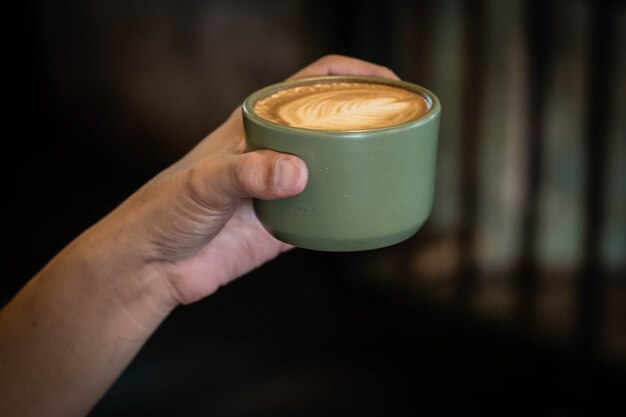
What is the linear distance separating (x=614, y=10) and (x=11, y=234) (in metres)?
1.54

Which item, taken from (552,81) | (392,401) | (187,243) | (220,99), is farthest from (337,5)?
(187,243)

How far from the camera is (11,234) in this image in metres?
2.48

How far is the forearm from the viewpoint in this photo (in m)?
1.07

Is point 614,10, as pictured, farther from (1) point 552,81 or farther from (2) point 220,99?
(2) point 220,99

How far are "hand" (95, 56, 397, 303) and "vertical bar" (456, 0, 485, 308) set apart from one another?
1.00 m

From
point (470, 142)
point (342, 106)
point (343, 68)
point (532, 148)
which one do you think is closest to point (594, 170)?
point (532, 148)

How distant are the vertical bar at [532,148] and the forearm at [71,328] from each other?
1.11 m

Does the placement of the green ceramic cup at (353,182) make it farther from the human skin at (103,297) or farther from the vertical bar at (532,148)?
the vertical bar at (532,148)

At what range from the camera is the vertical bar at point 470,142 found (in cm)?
204

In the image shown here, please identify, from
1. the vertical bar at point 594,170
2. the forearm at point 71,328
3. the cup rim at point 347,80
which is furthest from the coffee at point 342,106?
the vertical bar at point 594,170

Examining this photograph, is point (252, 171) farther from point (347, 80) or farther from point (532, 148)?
point (532, 148)

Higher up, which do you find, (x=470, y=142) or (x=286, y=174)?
(x=286, y=174)

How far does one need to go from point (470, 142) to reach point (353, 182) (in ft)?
4.37

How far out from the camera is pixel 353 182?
32.9 inches
